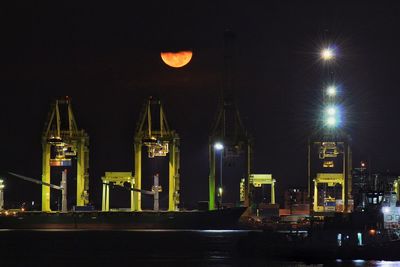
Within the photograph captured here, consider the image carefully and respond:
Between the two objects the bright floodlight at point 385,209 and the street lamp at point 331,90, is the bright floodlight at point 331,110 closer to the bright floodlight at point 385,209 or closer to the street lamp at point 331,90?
the street lamp at point 331,90

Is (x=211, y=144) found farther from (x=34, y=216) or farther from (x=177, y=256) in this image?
(x=177, y=256)

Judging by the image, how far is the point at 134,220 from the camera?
149125 mm

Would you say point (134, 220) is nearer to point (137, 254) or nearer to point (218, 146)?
point (218, 146)

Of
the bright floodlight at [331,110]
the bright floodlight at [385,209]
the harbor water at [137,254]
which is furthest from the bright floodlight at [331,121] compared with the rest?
the bright floodlight at [385,209]

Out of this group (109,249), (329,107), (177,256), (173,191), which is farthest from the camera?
(173,191)

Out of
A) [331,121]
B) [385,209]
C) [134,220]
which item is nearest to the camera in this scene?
[385,209]

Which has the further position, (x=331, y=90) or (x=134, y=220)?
(x=134, y=220)

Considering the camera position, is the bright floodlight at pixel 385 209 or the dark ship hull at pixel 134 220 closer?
the bright floodlight at pixel 385 209

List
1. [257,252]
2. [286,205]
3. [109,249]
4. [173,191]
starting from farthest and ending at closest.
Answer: [286,205]
[173,191]
[109,249]
[257,252]

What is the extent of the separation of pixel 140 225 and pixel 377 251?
281 feet

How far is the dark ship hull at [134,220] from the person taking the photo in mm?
149250

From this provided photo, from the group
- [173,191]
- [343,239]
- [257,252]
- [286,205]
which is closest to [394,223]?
[343,239]

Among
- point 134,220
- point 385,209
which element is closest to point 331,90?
point 134,220

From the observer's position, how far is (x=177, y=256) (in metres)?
89.6
